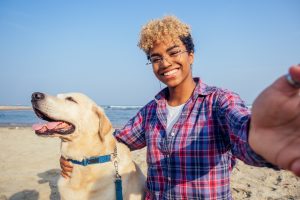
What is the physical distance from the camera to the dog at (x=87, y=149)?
10.7 feet

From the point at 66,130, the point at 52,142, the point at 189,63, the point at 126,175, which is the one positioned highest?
the point at 189,63

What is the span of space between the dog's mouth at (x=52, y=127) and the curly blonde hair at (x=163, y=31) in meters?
1.28

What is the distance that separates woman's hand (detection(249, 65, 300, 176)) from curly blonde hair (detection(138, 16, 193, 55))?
6.24 ft

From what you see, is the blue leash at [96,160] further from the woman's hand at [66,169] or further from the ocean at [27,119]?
the ocean at [27,119]

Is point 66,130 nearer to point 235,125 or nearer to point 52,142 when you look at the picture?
point 235,125

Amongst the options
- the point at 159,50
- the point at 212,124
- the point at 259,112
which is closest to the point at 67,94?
the point at 159,50

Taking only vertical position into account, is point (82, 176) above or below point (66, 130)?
below

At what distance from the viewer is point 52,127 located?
3443 mm

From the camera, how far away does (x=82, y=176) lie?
3303mm

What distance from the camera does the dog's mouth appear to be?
3.32 metres

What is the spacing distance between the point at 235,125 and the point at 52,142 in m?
10.2

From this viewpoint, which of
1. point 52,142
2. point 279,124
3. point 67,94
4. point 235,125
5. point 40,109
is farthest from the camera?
point 52,142

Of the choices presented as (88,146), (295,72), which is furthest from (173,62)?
(295,72)

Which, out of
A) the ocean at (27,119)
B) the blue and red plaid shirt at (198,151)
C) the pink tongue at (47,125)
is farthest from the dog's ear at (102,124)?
the ocean at (27,119)
